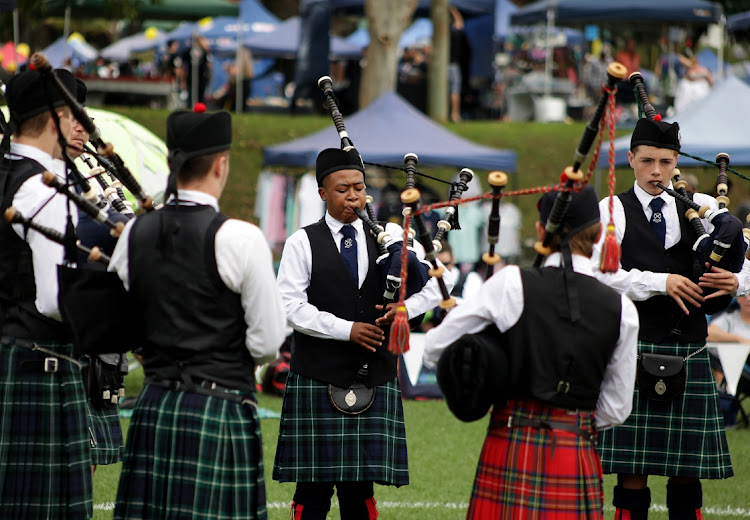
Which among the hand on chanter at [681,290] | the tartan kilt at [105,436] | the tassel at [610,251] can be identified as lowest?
the tartan kilt at [105,436]

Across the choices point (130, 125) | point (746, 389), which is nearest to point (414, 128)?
point (130, 125)

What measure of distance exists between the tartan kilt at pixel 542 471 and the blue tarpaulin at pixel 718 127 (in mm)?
7035

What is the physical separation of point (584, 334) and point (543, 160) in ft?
41.6

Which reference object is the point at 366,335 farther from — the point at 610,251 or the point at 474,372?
the point at 610,251

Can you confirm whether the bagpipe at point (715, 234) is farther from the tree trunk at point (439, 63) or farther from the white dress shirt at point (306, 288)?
the tree trunk at point (439, 63)

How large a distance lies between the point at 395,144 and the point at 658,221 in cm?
595

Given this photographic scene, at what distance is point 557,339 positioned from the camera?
118 inches

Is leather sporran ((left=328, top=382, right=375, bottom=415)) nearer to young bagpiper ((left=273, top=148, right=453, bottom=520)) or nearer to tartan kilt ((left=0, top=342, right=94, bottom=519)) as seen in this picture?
young bagpiper ((left=273, top=148, right=453, bottom=520))

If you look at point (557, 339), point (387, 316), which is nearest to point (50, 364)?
point (387, 316)

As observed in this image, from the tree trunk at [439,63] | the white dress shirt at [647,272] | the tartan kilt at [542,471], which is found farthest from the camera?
the tree trunk at [439,63]

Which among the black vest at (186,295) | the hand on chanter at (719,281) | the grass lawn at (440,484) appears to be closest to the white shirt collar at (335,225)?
the black vest at (186,295)

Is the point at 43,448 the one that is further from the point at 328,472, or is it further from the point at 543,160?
the point at 543,160

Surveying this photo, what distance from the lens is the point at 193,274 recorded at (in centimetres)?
293

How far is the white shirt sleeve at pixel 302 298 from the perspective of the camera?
385 cm
